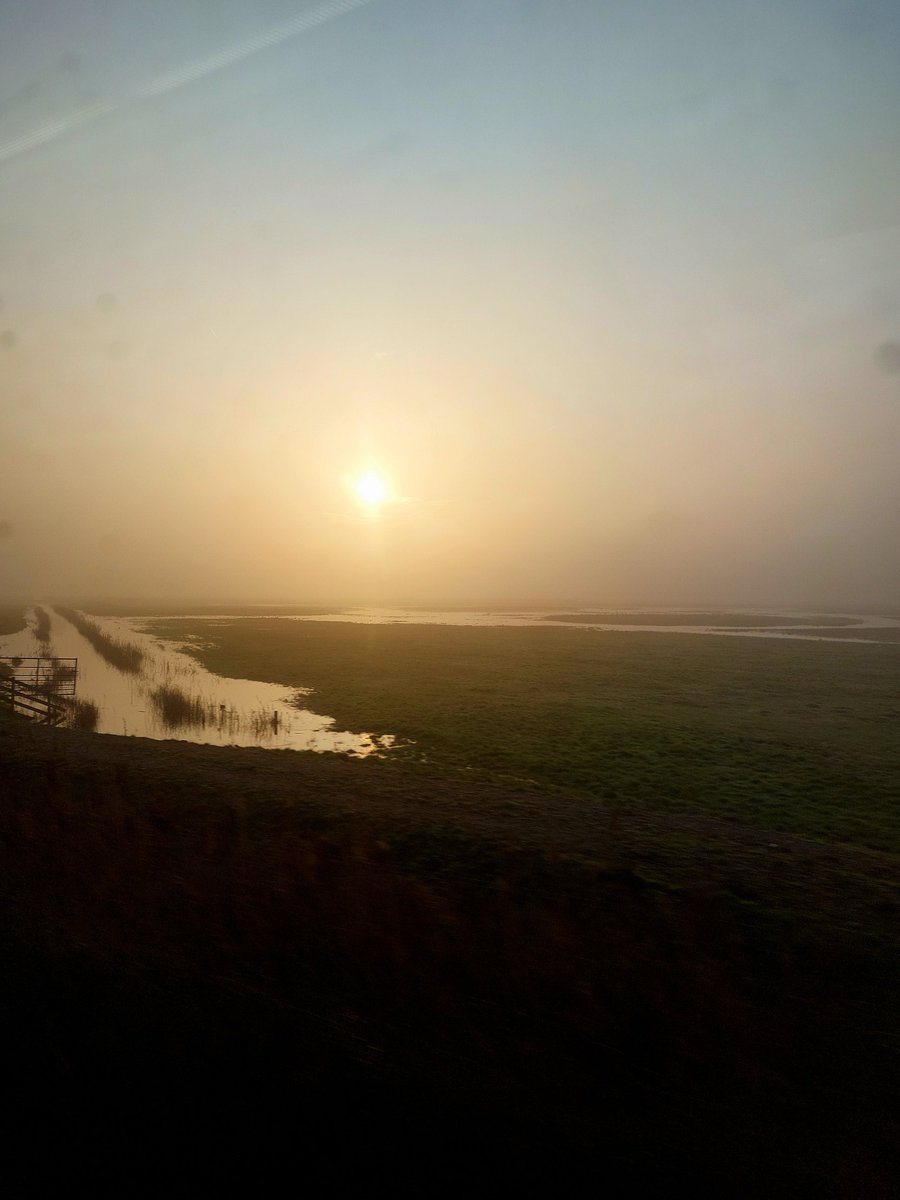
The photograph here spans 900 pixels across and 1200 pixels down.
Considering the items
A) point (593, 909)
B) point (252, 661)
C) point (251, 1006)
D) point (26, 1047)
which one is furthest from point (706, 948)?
point (252, 661)

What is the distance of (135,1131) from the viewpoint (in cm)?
405

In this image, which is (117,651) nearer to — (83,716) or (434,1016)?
(83,716)

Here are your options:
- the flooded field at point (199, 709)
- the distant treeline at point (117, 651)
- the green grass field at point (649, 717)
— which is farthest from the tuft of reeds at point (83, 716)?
the distant treeline at point (117, 651)

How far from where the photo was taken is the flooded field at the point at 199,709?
24.3 metres

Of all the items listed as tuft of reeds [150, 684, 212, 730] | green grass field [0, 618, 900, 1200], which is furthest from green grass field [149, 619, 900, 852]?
tuft of reeds [150, 684, 212, 730]

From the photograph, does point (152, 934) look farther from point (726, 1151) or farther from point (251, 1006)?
point (726, 1151)

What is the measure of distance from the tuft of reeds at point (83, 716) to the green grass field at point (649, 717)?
9.20m

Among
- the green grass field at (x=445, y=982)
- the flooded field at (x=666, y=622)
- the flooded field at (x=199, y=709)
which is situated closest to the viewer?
the green grass field at (x=445, y=982)

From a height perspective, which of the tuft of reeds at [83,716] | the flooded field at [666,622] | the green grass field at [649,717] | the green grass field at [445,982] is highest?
the flooded field at [666,622]

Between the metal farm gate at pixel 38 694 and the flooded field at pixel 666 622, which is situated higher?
the flooded field at pixel 666 622

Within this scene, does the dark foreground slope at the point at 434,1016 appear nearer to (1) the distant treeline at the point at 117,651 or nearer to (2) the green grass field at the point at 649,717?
(2) the green grass field at the point at 649,717

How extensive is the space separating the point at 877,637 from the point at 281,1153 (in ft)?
289

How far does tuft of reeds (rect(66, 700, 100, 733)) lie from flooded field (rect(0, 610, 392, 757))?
0.15 m

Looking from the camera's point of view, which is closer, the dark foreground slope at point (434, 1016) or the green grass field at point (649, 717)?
the dark foreground slope at point (434, 1016)
